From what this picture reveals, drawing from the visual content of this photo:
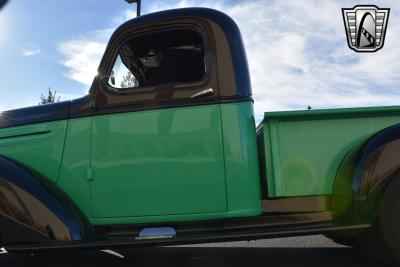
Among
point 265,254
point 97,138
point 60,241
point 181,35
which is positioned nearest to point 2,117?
point 97,138

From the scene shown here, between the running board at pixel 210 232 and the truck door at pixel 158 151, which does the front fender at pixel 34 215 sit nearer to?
the running board at pixel 210 232

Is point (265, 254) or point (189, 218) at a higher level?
point (189, 218)

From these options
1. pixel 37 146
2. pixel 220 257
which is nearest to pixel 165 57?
pixel 37 146

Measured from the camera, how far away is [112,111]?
331cm

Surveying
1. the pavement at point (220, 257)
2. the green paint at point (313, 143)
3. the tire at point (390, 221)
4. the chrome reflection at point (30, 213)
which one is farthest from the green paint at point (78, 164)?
the tire at point (390, 221)

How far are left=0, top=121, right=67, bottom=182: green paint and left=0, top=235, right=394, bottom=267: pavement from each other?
1070mm

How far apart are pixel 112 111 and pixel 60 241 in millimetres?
988

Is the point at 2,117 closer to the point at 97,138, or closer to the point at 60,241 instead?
the point at 97,138

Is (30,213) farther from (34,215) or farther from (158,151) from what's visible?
(158,151)

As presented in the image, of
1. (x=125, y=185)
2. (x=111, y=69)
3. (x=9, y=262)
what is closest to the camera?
(x=125, y=185)

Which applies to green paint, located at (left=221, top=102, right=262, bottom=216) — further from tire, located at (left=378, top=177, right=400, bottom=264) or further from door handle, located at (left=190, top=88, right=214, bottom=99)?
tire, located at (left=378, top=177, right=400, bottom=264)

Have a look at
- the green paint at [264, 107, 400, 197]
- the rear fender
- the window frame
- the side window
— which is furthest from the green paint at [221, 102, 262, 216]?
the rear fender

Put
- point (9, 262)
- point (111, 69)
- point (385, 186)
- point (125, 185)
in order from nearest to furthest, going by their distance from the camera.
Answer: point (385, 186) < point (125, 185) < point (111, 69) < point (9, 262)

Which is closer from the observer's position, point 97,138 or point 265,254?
point 97,138
